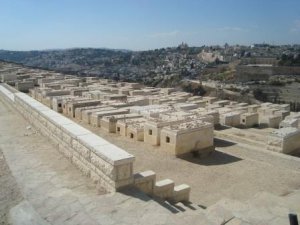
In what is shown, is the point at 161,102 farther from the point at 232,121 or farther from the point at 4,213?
the point at 4,213

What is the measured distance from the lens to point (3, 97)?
51.6 feet

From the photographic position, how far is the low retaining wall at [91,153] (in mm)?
5211

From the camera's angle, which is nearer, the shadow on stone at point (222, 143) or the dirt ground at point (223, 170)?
the dirt ground at point (223, 170)

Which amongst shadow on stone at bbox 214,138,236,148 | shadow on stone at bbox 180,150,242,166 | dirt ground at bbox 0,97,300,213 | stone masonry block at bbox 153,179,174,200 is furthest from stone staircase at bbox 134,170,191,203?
shadow on stone at bbox 214,138,236,148

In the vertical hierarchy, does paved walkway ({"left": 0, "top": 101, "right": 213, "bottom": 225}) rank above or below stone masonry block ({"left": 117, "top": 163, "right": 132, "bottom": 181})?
below

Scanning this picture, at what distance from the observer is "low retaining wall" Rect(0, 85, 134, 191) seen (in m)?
5.21

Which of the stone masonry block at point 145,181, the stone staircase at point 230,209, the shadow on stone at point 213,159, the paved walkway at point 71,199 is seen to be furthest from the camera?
the shadow on stone at point 213,159

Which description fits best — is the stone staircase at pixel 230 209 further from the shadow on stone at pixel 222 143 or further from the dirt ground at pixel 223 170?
the shadow on stone at pixel 222 143

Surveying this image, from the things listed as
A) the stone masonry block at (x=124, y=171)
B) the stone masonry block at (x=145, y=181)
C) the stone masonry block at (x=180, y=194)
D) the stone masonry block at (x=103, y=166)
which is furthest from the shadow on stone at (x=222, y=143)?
the stone masonry block at (x=124, y=171)

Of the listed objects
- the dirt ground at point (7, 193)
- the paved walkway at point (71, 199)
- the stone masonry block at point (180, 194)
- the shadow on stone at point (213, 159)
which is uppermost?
the paved walkway at point (71, 199)

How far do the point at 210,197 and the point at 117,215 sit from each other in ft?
14.9

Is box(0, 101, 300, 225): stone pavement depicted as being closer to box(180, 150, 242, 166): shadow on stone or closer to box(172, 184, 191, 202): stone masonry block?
box(172, 184, 191, 202): stone masonry block

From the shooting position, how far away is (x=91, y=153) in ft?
18.9

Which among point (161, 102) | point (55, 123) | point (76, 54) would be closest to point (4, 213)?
point (55, 123)
